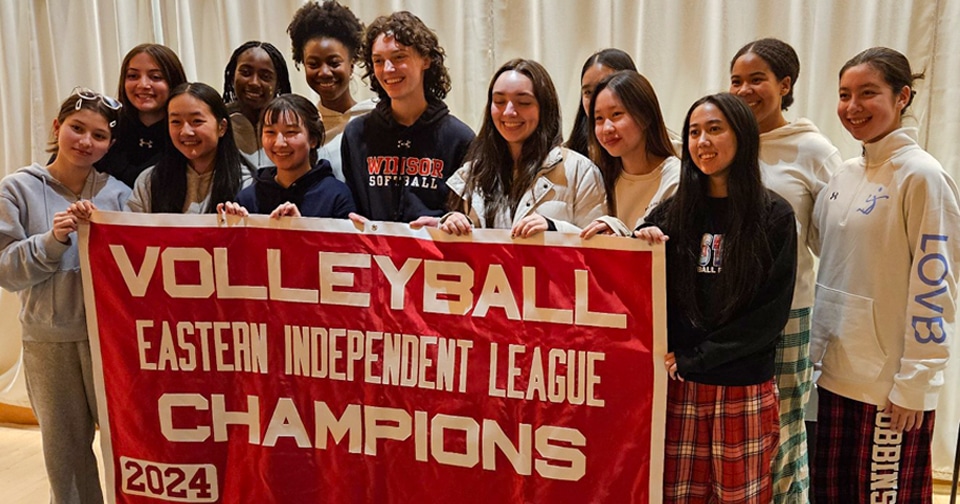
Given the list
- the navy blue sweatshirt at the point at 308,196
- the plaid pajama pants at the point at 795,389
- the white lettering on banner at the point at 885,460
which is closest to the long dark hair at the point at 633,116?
the plaid pajama pants at the point at 795,389

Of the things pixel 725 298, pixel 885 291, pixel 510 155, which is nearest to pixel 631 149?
pixel 510 155

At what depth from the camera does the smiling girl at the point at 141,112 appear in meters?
2.48

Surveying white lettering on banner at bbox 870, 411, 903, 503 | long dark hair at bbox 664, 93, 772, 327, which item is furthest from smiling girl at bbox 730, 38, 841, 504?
long dark hair at bbox 664, 93, 772, 327

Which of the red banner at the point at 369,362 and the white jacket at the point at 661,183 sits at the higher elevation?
the white jacket at the point at 661,183

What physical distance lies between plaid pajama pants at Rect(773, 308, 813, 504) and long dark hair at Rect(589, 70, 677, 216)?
0.62 metres

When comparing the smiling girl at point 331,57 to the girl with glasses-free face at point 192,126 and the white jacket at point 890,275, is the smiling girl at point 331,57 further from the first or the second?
the white jacket at point 890,275

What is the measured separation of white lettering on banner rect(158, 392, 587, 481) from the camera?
1979mm

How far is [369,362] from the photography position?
2088 mm

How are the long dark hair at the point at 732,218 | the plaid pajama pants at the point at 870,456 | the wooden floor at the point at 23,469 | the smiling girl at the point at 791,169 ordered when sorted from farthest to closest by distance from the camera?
the wooden floor at the point at 23,469
the smiling girl at the point at 791,169
the plaid pajama pants at the point at 870,456
the long dark hair at the point at 732,218

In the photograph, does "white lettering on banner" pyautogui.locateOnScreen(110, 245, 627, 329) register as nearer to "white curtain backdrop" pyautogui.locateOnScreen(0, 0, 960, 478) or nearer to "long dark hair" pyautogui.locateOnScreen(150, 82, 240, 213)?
"long dark hair" pyautogui.locateOnScreen(150, 82, 240, 213)

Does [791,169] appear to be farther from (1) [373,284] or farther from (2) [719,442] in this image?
(1) [373,284]

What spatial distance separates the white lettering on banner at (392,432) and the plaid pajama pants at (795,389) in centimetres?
63

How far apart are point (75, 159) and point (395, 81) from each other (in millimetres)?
1014

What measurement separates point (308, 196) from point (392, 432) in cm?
76
